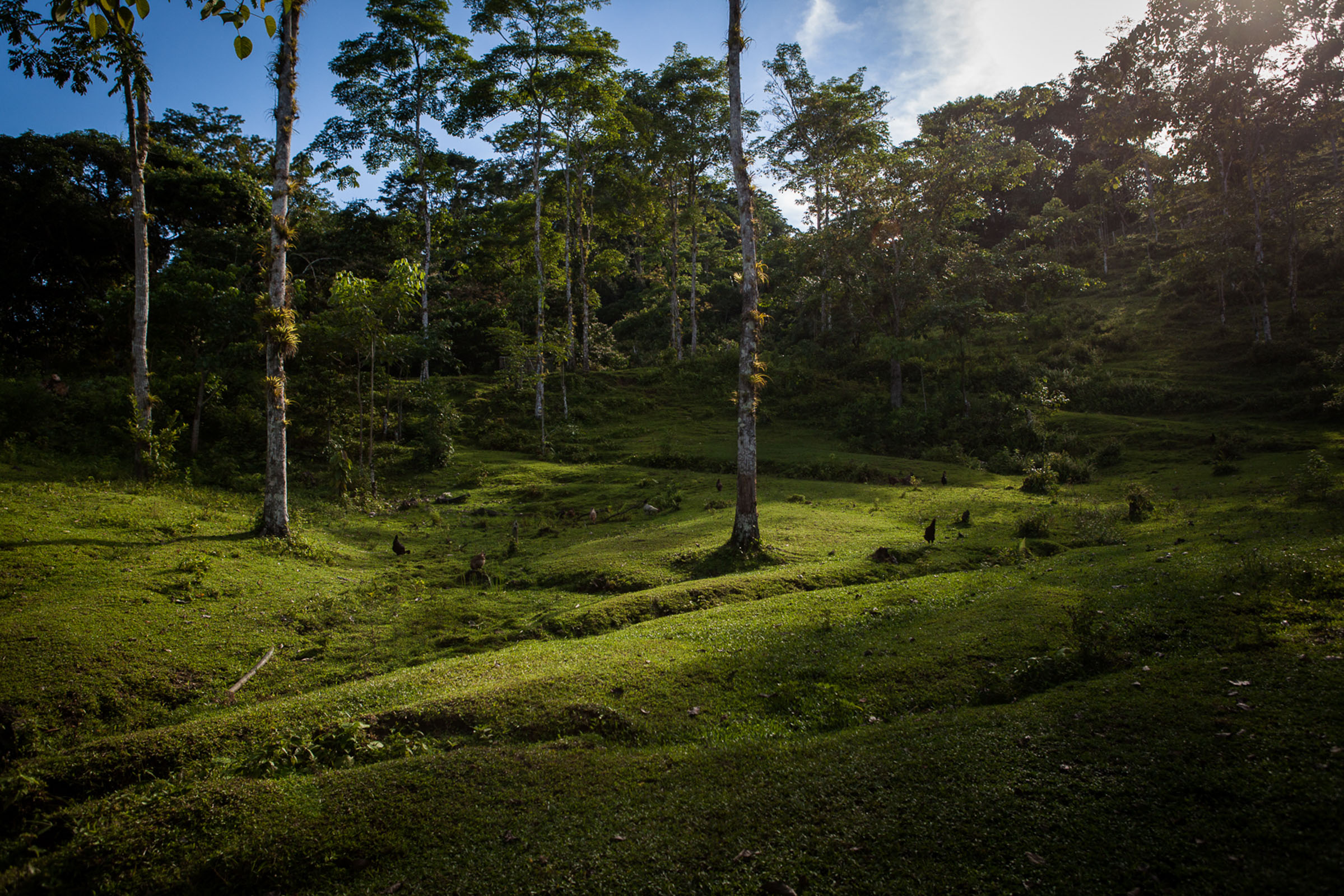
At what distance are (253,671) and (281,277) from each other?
9.21 meters

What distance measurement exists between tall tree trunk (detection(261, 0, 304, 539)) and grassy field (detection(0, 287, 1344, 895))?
1.63 m

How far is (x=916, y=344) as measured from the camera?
27047 millimetres

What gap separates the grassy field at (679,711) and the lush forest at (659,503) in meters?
→ 0.05

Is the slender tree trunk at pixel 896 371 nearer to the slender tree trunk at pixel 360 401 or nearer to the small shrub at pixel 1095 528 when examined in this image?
the small shrub at pixel 1095 528

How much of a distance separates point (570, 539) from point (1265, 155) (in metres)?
38.6

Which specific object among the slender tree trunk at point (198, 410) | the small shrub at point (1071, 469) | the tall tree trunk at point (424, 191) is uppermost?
the tall tree trunk at point (424, 191)

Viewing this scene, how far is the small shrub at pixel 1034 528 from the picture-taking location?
12664 millimetres

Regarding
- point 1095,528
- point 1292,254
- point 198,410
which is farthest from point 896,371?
point 198,410

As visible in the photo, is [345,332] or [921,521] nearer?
[921,521]

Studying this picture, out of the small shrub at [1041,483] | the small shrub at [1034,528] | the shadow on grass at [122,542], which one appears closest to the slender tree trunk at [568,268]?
the shadow on grass at [122,542]

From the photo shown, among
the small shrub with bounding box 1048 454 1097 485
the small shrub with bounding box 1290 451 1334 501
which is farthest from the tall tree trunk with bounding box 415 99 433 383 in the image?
the small shrub with bounding box 1290 451 1334 501

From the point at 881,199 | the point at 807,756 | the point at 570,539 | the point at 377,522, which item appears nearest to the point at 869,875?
the point at 807,756

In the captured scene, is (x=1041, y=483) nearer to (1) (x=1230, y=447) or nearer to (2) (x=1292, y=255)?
(1) (x=1230, y=447)

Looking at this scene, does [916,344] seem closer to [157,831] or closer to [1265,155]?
[1265,155]
